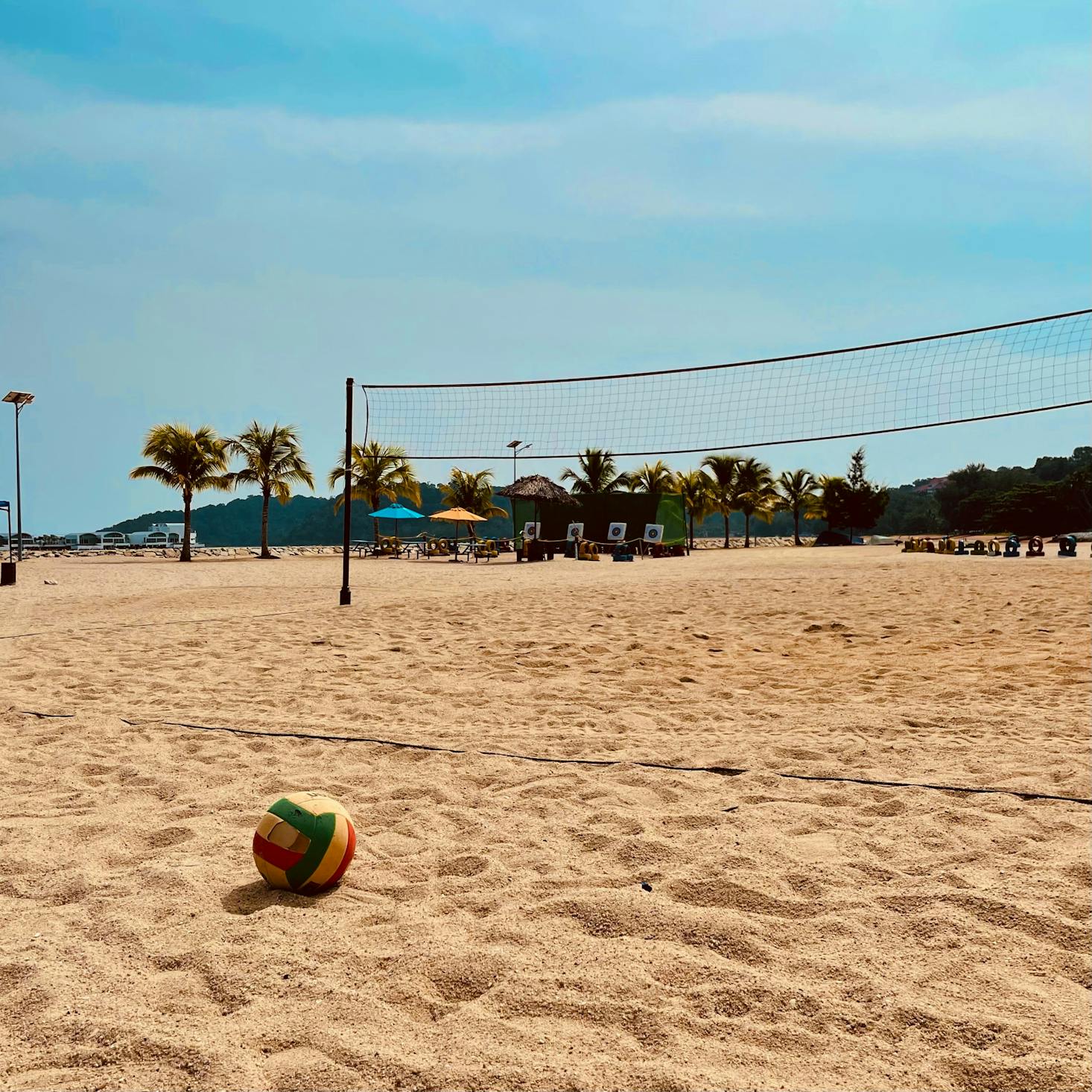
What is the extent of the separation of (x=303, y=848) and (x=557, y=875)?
2.47 feet

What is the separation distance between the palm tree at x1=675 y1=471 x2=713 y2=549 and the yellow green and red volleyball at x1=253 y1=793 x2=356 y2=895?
36768mm

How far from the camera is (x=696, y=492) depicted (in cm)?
4053

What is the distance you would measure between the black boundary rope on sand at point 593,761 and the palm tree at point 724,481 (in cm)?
3885

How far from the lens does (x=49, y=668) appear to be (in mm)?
5578

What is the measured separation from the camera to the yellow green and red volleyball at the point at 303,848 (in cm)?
241

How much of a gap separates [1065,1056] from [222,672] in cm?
495

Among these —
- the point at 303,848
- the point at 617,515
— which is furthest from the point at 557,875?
the point at 617,515

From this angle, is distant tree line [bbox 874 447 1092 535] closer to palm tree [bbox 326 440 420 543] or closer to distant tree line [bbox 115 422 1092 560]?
distant tree line [bbox 115 422 1092 560]

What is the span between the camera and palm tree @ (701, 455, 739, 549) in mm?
41812

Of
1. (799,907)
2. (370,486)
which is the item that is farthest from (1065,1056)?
(370,486)

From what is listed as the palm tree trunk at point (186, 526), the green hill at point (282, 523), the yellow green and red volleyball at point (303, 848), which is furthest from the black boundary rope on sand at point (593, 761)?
the green hill at point (282, 523)

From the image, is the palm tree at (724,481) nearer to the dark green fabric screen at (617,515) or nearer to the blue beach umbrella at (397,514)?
the dark green fabric screen at (617,515)

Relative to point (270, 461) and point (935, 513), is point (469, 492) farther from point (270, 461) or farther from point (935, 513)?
point (935, 513)

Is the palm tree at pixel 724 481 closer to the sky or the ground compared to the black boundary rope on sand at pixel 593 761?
closer to the sky
